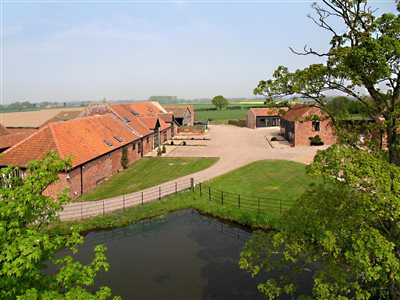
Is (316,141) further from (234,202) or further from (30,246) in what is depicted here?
(30,246)

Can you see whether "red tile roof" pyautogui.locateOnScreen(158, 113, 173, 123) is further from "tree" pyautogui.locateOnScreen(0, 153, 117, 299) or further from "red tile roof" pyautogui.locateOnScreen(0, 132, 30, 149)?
"tree" pyautogui.locateOnScreen(0, 153, 117, 299)

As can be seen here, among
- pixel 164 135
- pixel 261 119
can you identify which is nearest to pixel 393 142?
pixel 164 135

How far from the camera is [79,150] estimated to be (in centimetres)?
2820

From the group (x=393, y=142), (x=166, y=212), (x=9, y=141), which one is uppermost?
(x=393, y=142)

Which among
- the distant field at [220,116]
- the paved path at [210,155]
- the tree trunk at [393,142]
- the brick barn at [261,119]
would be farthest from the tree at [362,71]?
the distant field at [220,116]

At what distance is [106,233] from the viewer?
67.0 ft

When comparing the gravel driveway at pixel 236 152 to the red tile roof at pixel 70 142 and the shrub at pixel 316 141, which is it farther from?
the red tile roof at pixel 70 142

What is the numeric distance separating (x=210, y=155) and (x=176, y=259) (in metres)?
26.0

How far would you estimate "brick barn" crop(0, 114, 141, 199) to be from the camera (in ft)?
83.9

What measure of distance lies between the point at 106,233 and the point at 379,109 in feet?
55.1

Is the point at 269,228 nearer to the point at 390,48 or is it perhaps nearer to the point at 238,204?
the point at 238,204

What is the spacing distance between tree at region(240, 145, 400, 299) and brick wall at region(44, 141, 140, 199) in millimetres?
16997

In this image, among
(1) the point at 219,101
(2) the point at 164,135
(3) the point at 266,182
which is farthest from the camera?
(1) the point at 219,101

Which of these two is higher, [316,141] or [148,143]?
[148,143]
